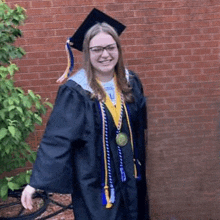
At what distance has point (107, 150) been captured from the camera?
7.45 ft

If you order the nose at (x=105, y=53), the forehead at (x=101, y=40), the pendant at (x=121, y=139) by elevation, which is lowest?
the pendant at (x=121, y=139)

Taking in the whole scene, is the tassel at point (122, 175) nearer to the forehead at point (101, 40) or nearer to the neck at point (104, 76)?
the neck at point (104, 76)

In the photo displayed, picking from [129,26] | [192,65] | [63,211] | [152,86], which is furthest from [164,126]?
[63,211]

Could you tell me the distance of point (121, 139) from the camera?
229 centimetres

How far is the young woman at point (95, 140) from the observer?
219 cm

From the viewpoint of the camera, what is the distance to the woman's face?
221 cm

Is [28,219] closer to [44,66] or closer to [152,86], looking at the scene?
[44,66]

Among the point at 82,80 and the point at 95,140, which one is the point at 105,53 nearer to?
the point at 82,80

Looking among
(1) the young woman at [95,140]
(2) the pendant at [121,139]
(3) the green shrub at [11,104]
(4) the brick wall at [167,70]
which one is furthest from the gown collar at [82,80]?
(4) the brick wall at [167,70]

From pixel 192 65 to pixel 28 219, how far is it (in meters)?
2.26

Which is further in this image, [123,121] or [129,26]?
[129,26]

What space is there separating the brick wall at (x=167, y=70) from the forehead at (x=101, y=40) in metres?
1.48

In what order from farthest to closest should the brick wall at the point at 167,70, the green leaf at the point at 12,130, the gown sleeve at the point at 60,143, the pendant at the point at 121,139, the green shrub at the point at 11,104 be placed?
the brick wall at the point at 167,70
the green shrub at the point at 11,104
the green leaf at the point at 12,130
the pendant at the point at 121,139
the gown sleeve at the point at 60,143

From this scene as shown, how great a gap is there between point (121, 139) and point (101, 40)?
63cm
